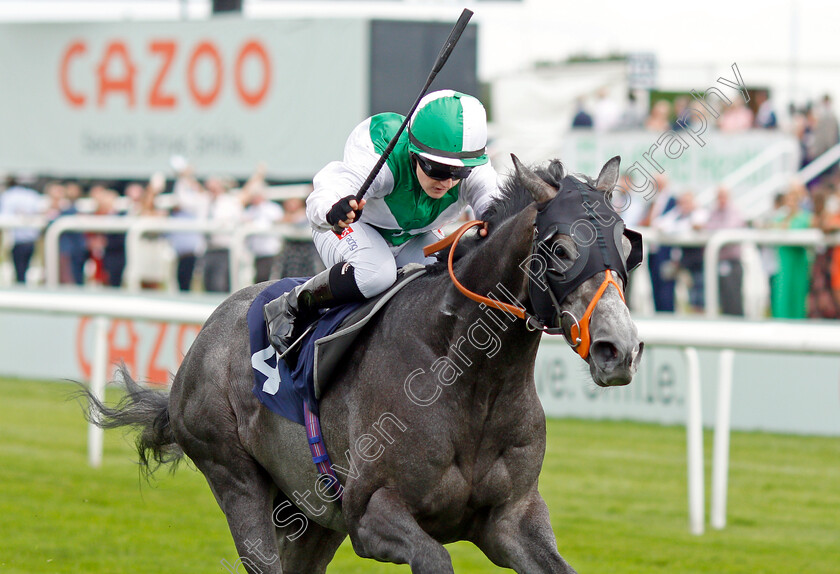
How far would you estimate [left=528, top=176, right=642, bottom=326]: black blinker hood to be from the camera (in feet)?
10.9

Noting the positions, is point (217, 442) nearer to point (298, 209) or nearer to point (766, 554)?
point (766, 554)

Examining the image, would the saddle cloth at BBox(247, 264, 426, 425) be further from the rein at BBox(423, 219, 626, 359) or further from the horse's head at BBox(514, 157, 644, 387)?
the horse's head at BBox(514, 157, 644, 387)

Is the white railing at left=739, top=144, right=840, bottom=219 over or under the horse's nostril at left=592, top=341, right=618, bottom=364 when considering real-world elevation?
under

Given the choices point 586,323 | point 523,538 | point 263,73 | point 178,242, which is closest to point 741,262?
point 178,242

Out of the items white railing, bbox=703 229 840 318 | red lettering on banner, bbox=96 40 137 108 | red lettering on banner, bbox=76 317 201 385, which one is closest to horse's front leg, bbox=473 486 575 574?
white railing, bbox=703 229 840 318

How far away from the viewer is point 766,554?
226 inches

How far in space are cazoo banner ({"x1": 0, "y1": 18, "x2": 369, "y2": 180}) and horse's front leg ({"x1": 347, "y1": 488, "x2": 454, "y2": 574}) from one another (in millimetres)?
11183

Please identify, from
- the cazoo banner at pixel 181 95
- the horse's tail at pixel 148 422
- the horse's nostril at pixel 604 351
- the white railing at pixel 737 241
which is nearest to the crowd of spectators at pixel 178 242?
the cazoo banner at pixel 181 95

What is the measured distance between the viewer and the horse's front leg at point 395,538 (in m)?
3.51

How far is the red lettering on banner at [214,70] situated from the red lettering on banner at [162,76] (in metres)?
0.31

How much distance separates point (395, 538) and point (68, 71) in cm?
1463

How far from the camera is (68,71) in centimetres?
1698

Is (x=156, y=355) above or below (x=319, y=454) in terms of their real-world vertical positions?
below

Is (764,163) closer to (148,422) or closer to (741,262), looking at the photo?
(741,262)
